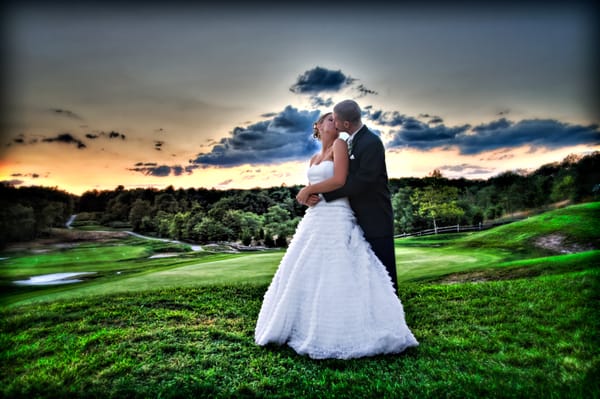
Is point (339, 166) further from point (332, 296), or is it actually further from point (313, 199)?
point (332, 296)

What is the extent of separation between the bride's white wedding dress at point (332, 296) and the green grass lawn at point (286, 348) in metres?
0.18

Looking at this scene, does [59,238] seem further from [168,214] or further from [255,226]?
[255,226]

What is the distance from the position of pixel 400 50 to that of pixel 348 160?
6.94m

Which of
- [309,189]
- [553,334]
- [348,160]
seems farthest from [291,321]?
[553,334]

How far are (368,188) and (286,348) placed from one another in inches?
77.4

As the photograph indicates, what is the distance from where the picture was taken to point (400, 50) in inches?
363

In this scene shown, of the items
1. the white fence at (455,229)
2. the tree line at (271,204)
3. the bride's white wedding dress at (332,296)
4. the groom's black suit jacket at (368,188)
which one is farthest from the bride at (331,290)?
the white fence at (455,229)

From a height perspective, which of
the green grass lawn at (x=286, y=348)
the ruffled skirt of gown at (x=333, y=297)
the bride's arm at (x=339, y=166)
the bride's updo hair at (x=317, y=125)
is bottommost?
the green grass lawn at (x=286, y=348)

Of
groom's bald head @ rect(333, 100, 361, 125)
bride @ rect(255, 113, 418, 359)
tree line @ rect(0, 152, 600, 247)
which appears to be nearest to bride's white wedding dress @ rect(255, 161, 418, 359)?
bride @ rect(255, 113, 418, 359)

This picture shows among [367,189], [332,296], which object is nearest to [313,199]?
[367,189]

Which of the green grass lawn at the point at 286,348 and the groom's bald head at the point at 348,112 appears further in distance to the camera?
the groom's bald head at the point at 348,112

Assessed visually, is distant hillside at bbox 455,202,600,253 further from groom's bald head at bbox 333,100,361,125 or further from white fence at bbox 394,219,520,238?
groom's bald head at bbox 333,100,361,125

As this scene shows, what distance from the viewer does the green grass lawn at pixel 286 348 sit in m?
3.03

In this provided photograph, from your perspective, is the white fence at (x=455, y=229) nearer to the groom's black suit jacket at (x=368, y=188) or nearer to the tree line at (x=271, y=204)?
the tree line at (x=271, y=204)
